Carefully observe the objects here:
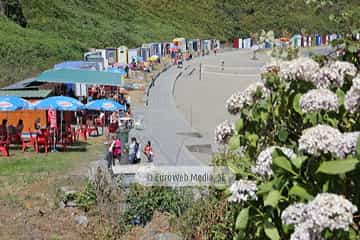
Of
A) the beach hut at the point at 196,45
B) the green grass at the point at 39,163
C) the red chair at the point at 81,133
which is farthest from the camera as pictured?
the beach hut at the point at 196,45

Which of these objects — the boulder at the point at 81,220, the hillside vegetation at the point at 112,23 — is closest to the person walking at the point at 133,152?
the hillside vegetation at the point at 112,23

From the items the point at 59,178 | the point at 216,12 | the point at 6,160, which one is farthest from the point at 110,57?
the point at 216,12

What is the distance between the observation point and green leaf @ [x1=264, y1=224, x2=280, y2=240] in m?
2.57

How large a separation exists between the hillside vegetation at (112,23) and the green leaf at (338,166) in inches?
57.0

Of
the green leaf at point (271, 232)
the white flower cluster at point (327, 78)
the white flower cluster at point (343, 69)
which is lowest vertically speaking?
the green leaf at point (271, 232)

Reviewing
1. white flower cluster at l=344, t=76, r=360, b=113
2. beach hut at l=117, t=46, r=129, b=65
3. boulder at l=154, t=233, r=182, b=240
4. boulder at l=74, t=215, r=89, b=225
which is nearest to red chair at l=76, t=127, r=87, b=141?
boulder at l=74, t=215, r=89, b=225

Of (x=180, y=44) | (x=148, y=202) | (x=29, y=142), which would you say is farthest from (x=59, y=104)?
(x=180, y=44)

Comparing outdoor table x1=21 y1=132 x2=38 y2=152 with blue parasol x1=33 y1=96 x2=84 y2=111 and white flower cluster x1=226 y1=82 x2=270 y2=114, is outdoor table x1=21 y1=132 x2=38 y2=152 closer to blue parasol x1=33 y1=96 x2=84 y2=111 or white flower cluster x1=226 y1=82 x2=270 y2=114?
blue parasol x1=33 y1=96 x2=84 y2=111

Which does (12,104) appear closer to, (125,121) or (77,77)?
(125,121)

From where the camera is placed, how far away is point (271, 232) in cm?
258

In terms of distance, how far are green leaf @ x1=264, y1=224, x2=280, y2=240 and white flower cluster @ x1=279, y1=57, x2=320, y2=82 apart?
71 centimetres

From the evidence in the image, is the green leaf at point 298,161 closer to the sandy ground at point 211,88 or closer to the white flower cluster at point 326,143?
the white flower cluster at point 326,143

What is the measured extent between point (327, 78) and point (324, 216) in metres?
0.89

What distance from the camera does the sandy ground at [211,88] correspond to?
91.3ft
